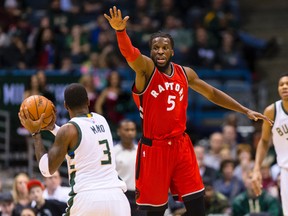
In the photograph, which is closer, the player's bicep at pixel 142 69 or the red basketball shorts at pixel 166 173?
the player's bicep at pixel 142 69

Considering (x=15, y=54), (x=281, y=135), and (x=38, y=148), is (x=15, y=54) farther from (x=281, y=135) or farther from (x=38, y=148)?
(x=38, y=148)

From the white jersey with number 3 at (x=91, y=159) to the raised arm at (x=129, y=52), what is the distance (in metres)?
0.90

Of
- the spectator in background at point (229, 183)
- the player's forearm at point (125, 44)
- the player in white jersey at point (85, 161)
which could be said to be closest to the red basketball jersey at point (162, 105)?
the player's forearm at point (125, 44)

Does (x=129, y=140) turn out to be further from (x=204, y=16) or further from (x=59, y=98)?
(x=204, y=16)

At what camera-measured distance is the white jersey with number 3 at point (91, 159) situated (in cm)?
817

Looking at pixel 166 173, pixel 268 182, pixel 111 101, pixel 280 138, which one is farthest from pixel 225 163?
pixel 166 173

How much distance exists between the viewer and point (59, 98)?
16641 mm

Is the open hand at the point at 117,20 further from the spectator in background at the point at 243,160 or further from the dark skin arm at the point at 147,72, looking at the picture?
the spectator in background at the point at 243,160

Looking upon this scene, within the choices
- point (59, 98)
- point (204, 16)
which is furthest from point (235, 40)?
point (59, 98)

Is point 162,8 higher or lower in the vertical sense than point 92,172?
higher

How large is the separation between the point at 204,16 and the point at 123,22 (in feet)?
39.7

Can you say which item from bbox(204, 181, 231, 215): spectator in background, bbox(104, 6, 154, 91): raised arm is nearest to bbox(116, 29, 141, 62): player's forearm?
bbox(104, 6, 154, 91): raised arm

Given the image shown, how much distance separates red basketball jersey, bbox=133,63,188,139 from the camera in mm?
9164

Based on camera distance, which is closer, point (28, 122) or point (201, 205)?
point (28, 122)
